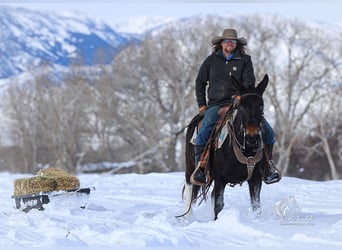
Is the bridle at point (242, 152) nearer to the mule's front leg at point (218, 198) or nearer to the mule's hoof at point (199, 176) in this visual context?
the mule's front leg at point (218, 198)

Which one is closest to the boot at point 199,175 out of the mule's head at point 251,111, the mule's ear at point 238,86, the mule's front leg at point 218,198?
the mule's front leg at point 218,198

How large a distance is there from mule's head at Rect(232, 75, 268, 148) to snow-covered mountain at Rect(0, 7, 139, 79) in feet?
140

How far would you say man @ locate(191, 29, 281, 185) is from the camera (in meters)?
9.31

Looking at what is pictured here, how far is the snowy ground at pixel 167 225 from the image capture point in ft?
22.2

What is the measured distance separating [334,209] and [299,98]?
43.9 meters

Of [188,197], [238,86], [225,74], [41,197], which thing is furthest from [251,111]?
[41,197]

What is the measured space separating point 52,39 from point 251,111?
50159 mm

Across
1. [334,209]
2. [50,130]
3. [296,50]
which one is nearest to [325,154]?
[296,50]

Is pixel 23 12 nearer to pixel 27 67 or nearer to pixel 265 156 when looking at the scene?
pixel 27 67

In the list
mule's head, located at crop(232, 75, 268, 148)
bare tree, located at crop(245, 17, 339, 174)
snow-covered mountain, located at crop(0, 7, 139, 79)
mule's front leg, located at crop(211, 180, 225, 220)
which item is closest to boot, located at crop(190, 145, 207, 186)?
mule's front leg, located at crop(211, 180, 225, 220)

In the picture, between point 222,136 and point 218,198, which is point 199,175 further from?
point 222,136

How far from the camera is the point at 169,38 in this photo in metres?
54.3

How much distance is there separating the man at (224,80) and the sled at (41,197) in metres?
2.36

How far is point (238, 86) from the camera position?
8.53 metres
